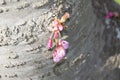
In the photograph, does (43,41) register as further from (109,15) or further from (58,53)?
(109,15)

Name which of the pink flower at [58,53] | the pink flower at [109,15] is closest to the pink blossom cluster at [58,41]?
the pink flower at [58,53]

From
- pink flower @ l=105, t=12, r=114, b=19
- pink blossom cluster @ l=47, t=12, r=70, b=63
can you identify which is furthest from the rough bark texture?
pink flower @ l=105, t=12, r=114, b=19

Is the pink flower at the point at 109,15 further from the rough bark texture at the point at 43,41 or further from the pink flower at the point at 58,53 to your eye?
the pink flower at the point at 58,53

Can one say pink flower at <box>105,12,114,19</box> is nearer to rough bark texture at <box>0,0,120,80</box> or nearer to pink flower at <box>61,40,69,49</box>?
rough bark texture at <box>0,0,120,80</box>

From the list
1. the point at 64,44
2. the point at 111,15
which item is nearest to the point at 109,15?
the point at 111,15

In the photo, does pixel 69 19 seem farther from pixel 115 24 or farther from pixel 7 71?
pixel 115 24

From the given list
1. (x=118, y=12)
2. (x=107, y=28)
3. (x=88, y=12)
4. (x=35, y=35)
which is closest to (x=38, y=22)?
(x=35, y=35)
